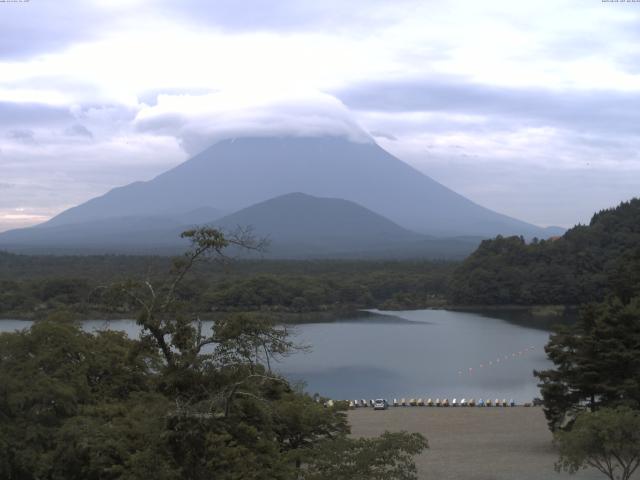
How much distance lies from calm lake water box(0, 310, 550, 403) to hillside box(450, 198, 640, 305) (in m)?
→ 7.98

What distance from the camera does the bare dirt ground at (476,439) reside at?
466 inches

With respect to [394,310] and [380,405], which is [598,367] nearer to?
[380,405]

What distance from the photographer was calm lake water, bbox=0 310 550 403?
23453mm

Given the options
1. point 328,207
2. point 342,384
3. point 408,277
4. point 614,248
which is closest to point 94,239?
point 328,207

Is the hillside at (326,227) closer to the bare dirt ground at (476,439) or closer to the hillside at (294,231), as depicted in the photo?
the hillside at (294,231)

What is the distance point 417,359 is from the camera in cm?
2897

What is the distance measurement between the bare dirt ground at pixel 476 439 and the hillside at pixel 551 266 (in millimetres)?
29468

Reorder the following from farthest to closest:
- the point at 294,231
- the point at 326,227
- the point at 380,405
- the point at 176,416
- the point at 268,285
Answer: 1. the point at 326,227
2. the point at 294,231
3. the point at 268,285
4. the point at 380,405
5. the point at 176,416

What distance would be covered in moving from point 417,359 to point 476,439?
1412 centimetres

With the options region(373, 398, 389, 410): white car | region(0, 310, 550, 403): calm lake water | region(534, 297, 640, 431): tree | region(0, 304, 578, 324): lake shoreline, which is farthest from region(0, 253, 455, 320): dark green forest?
region(534, 297, 640, 431): tree

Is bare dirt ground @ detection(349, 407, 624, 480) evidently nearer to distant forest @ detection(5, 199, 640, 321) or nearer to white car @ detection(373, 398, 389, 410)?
white car @ detection(373, 398, 389, 410)

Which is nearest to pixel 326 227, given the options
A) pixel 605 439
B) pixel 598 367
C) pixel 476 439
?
pixel 476 439

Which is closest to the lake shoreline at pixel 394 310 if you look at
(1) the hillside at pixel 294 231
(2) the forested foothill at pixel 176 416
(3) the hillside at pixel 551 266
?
(3) the hillside at pixel 551 266

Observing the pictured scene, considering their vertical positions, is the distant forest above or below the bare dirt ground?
above
